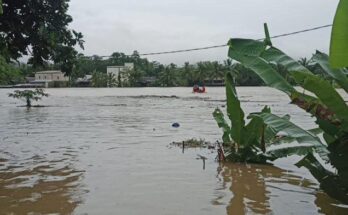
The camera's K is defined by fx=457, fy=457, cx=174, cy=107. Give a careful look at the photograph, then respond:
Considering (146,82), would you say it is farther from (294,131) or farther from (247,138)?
(294,131)

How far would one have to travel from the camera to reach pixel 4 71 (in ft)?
43.4

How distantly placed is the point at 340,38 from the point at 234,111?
4.65 meters

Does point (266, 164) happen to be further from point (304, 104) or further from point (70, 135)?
point (70, 135)

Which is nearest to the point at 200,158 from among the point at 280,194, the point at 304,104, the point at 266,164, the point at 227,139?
the point at 227,139

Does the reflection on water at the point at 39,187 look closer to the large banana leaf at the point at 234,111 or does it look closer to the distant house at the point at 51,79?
the large banana leaf at the point at 234,111

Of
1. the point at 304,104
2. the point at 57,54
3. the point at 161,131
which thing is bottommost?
the point at 161,131

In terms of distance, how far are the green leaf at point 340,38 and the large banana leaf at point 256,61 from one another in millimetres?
1182

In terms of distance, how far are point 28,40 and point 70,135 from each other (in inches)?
252

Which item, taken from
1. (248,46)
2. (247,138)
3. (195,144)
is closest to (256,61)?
(248,46)

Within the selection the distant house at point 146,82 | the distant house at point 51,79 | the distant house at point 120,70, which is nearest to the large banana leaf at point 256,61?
the distant house at point 120,70

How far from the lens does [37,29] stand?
33.8 feet

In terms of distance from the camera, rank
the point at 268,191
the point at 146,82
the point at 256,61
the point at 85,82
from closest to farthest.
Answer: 1. the point at 256,61
2. the point at 268,191
3. the point at 146,82
4. the point at 85,82

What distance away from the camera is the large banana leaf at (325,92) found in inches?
204

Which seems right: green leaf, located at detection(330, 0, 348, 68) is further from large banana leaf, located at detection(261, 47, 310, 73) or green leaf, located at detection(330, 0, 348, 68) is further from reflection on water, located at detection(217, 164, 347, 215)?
reflection on water, located at detection(217, 164, 347, 215)
